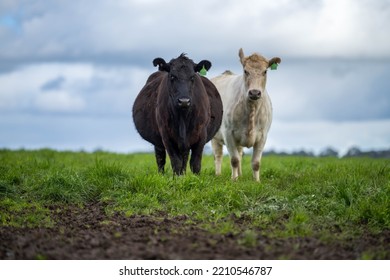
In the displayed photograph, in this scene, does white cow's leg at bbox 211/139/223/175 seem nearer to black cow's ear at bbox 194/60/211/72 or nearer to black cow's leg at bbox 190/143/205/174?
black cow's leg at bbox 190/143/205/174

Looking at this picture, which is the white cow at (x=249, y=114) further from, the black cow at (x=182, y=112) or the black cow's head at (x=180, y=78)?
the black cow's head at (x=180, y=78)

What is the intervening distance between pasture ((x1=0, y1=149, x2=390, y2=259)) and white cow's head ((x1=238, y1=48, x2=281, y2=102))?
1.75m

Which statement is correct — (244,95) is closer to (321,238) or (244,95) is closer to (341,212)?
(341,212)

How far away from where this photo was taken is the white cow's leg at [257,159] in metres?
14.7

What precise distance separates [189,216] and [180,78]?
3.27 m

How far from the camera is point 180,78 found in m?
13.0

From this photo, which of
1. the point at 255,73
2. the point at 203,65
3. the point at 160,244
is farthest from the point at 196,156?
the point at 160,244

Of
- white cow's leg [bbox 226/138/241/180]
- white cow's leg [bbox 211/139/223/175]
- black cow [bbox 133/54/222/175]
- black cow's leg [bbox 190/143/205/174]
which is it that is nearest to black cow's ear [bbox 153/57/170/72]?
black cow [bbox 133/54/222/175]

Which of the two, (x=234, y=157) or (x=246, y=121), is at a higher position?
(x=246, y=121)

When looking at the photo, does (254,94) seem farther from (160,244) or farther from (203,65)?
(160,244)

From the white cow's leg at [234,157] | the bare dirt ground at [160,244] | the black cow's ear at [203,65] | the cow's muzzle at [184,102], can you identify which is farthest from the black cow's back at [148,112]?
the bare dirt ground at [160,244]

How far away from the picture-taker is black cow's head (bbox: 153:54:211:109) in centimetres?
1278

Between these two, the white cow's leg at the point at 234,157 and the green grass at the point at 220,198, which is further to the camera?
the white cow's leg at the point at 234,157

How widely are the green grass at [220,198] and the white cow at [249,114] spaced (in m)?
1.31
